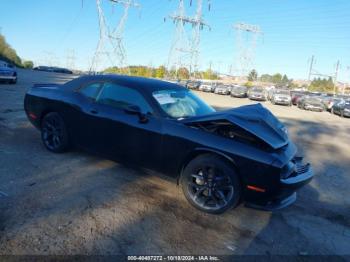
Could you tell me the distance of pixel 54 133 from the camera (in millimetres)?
5422

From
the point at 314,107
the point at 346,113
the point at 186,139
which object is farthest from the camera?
the point at 314,107

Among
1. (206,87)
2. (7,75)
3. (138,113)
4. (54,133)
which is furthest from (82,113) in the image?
(206,87)

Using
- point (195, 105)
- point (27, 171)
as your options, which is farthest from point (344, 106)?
point (27, 171)

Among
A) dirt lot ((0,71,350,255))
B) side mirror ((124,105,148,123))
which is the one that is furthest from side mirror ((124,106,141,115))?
dirt lot ((0,71,350,255))

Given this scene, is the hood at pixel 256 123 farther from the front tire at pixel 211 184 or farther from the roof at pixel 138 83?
the roof at pixel 138 83

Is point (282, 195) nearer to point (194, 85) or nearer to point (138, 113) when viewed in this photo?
point (138, 113)

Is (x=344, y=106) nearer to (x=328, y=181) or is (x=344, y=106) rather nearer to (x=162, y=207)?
(x=328, y=181)

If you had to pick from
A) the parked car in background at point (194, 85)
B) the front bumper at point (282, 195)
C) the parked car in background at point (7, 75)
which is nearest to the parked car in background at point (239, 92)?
the parked car in background at point (194, 85)

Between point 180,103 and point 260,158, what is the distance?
5.33 feet

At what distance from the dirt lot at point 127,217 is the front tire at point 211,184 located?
0.47 ft

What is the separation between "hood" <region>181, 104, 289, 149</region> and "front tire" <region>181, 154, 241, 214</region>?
47 centimetres

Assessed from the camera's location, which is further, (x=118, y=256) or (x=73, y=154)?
(x=73, y=154)

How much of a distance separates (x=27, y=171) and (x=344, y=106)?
23506 mm

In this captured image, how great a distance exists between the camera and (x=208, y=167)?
12.4 ft
